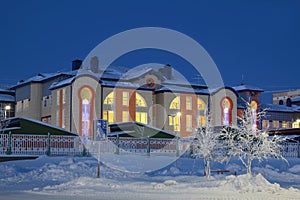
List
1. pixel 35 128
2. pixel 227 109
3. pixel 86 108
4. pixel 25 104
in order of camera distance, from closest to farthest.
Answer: pixel 35 128, pixel 86 108, pixel 227 109, pixel 25 104

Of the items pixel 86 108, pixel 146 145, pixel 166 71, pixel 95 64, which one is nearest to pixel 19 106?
pixel 95 64

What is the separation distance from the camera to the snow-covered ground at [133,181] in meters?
16.0

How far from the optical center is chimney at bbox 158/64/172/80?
5856 cm

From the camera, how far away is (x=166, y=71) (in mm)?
58844

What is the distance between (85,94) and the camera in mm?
46469

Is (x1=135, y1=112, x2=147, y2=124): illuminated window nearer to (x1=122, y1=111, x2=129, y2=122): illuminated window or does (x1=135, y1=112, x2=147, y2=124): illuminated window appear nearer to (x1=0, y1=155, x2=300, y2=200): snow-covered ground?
(x1=122, y1=111, x2=129, y2=122): illuminated window

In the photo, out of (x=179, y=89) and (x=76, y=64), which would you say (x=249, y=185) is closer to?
(x=179, y=89)

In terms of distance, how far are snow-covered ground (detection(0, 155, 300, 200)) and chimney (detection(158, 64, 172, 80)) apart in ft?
92.3

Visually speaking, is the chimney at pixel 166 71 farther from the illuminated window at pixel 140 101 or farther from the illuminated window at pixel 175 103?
the illuminated window at pixel 140 101

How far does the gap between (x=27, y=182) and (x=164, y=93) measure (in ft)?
104

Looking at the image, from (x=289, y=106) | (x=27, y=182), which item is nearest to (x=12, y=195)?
(x=27, y=182)

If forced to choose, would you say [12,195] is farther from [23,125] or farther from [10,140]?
[23,125]

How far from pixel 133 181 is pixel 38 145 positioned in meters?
9.27

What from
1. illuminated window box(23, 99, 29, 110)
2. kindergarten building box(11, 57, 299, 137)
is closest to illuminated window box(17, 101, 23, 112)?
kindergarten building box(11, 57, 299, 137)
